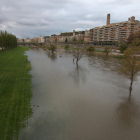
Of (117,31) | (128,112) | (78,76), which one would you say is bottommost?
(128,112)

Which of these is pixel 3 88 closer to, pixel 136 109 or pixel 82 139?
pixel 82 139

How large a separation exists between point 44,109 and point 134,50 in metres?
11.3

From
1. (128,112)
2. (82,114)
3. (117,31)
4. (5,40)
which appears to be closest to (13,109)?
(82,114)

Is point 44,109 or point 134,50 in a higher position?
point 134,50

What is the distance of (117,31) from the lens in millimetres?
100562

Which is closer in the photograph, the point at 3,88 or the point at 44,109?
the point at 44,109

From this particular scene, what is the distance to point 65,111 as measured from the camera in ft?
32.2

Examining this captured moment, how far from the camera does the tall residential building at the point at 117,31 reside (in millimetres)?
93619

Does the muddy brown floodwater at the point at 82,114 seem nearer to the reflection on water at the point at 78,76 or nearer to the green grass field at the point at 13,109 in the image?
the green grass field at the point at 13,109

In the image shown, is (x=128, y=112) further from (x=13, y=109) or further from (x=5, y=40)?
(x=5, y=40)

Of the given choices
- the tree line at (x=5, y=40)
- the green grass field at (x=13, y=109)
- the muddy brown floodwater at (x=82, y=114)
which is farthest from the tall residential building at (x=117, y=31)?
the green grass field at (x=13, y=109)

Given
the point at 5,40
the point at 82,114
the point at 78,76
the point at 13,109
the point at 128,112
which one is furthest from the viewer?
the point at 5,40

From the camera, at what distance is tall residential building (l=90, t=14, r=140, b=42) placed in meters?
93.6

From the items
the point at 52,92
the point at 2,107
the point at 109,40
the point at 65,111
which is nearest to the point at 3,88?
the point at 2,107
